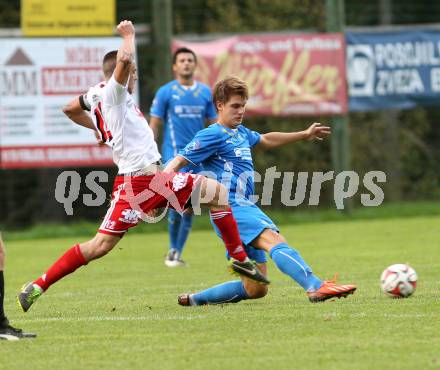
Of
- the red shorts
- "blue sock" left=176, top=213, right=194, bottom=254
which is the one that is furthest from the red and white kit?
"blue sock" left=176, top=213, right=194, bottom=254

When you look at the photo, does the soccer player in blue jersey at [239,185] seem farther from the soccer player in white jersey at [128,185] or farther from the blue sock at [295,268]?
the soccer player in white jersey at [128,185]

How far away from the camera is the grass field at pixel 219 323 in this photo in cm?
541

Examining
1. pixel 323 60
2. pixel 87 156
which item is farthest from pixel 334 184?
pixel 87 156

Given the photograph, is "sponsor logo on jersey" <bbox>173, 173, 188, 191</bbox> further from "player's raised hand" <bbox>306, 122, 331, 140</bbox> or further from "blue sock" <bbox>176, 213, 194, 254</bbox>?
"blue sock" <bbox>176, 213, 194, 254</bbox>

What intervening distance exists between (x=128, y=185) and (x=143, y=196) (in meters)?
0.13

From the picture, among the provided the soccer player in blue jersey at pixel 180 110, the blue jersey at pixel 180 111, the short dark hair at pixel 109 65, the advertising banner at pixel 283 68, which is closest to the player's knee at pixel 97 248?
the short dark hair at pixel 109 65

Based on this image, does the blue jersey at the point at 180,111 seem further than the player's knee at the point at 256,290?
Yes

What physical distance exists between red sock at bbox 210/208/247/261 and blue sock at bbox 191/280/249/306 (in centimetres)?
43

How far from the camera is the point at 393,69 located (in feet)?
58.1

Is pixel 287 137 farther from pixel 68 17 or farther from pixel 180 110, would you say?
pixel 68 17

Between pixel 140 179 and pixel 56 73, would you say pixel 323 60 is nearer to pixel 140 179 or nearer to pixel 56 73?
pixel 56 73

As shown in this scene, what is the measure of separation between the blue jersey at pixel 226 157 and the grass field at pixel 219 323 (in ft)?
2.77

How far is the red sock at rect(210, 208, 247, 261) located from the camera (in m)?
7.21

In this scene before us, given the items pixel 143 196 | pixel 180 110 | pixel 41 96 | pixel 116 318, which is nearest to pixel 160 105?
pixel 180 110
